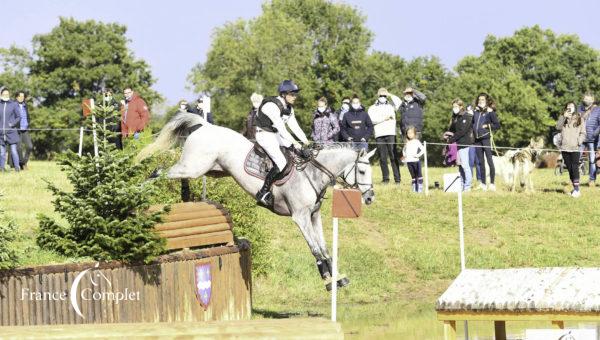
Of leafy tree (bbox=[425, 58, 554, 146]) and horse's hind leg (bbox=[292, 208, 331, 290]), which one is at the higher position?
leafy tree (bbox=[425, 58, 554, 146])

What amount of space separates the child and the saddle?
919 cm

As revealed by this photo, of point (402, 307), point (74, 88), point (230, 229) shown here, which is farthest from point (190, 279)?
point (74, 88)

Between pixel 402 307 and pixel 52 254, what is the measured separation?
783cm

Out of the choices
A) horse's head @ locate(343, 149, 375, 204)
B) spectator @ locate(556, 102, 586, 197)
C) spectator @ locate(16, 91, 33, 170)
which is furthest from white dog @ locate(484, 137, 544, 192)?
spectator @ locate(16, 91, 33, 170)

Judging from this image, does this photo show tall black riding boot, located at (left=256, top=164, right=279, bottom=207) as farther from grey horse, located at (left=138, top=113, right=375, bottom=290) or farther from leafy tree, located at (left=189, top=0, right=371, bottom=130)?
leafy tree, located at (left=189, top=0, right=371, bottom=130)

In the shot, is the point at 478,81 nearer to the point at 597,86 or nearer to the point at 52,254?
the point at 597,86

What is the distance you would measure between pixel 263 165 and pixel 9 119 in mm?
12113

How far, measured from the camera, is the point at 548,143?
80562 mm

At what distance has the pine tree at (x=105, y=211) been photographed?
14.0 m

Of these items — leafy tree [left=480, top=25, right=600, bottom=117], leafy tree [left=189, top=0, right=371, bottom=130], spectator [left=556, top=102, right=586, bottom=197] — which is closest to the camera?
spectator [left=556, top=102, right=586, bottom=197]

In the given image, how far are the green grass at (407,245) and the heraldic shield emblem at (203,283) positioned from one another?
9.69 ft

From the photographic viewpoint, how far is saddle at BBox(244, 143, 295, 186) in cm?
1712

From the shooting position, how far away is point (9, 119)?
27.5m

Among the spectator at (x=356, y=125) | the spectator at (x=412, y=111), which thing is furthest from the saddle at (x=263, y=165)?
the spectator at (x=412, y=111)
